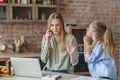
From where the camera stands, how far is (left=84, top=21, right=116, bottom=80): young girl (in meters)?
2.88

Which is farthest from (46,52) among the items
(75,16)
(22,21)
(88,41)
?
→ (75,16)

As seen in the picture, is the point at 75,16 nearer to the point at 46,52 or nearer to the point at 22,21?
the point at 22,21

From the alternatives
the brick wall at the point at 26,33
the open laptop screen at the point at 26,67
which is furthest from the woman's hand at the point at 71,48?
the brick wall at the point at 26,33

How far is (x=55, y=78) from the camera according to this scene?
2701 mm

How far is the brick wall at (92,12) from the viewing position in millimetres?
5367

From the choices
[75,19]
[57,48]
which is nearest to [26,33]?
[75,19]

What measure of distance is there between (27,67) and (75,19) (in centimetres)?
285

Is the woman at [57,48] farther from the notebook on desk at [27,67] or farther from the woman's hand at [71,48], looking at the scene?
the notebook on desk at [27,67]

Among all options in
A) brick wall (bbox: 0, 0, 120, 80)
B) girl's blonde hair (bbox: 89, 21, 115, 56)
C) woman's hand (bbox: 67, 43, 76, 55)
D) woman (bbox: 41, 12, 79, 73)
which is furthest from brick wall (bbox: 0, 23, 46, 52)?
girl's blonde hair (bbox: 89, 21, 115, 56)

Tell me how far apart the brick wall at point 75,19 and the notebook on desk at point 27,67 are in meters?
2.42

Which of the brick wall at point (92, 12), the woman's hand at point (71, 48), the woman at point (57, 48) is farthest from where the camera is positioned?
the brick wall at point (92, 12)

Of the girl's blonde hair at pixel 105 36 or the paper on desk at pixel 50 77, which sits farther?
the girl's blonde hair at pixel 105 36

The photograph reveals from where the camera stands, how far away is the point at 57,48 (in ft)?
11.0

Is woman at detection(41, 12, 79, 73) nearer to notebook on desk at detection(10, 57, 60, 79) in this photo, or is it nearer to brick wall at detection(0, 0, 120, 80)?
notebook on desk at detection(10, 57, 60, 79)
